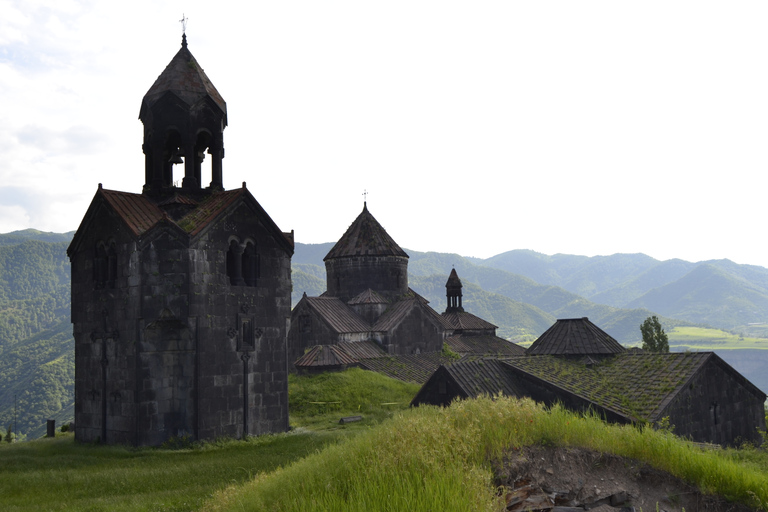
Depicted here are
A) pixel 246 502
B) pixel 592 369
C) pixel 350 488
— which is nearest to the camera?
pixel 350 488

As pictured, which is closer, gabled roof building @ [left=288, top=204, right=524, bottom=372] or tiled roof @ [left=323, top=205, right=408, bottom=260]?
gabled roof building @ [left=288, top=204, right=524, bottom=372]

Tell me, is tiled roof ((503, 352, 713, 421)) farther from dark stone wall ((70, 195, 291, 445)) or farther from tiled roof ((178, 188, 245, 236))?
tiled roof ((178, 188, 245, 236))

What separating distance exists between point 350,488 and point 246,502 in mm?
1573

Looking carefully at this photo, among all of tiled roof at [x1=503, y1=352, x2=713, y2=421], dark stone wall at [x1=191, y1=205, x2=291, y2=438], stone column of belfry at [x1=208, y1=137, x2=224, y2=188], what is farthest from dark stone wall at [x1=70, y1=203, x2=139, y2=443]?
tiled roof at [x1=503, y1=352, x2=713, y2=421]

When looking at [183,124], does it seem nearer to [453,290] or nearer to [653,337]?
[653,337]

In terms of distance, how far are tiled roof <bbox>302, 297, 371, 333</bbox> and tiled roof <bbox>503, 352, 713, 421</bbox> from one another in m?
14.3

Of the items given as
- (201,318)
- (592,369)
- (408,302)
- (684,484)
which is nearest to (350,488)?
(684,484)

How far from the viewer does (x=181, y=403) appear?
18234 mm

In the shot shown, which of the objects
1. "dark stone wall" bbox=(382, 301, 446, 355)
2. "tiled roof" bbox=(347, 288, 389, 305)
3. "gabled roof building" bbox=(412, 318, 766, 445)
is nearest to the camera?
"gabled roof building" bbox=(412, 318, 766, 445)

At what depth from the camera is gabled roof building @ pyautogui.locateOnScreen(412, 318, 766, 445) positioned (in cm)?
1797

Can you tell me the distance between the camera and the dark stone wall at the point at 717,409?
1841cm

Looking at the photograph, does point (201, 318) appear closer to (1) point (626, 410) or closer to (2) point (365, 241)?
(1) point (626, 410)

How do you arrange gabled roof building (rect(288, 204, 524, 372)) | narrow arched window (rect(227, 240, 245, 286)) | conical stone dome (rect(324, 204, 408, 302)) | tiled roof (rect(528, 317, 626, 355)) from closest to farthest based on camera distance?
narrow arched window (rect(227, 240, 245, 286)), tiled roof (rect(528, 317, 626, 355)), gabled roof building (rect(288, 204, 524, 372)), conical stone dome (rect(324, 204, 408, 302))

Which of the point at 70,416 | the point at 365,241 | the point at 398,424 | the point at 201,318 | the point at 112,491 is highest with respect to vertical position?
the point at 365,241
